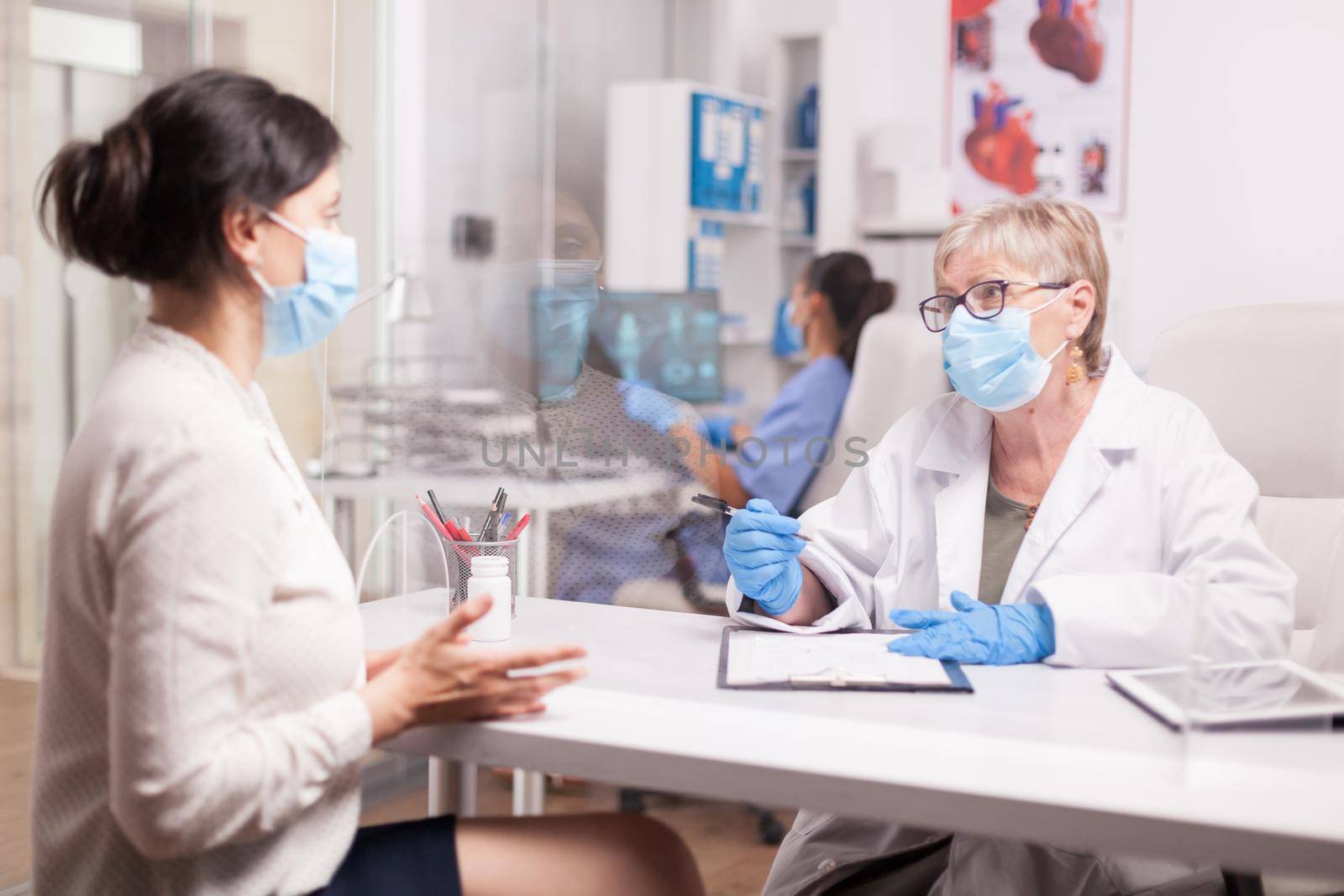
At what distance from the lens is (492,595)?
1.34 m

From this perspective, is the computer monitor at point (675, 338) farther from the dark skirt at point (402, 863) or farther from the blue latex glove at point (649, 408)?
the dark skirt at point (402, 863)

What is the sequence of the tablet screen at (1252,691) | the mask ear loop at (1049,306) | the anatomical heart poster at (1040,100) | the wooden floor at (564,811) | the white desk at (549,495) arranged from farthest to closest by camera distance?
the anatomical heart poster at (1040,100) → the white desk at (549,495) → the wooden floor at (564,811) → the mask ear loop at (1049,306) → the tablet screen at (1252,691)

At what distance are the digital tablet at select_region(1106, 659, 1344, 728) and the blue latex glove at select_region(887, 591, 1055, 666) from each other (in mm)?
98

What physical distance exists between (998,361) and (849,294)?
2.06 metres

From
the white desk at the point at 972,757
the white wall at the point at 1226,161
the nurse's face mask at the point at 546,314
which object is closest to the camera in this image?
the white desk at the point at 972,757

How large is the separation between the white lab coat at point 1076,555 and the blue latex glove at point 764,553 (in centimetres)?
5

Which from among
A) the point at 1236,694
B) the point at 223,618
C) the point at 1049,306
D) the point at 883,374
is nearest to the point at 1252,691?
the point at 1236,694

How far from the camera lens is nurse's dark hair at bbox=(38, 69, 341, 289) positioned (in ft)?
3.38

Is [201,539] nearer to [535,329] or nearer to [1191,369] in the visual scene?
[1191,369]

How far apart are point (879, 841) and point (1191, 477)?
536 mm

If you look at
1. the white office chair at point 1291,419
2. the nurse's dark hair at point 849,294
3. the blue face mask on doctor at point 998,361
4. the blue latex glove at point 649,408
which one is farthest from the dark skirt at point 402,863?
the nurse's dark hair at point 849,294

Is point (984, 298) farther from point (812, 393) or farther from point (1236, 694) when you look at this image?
point (812, 393)

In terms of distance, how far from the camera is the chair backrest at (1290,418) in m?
1.64

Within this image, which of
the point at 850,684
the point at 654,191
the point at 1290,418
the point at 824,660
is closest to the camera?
the point at 850,684
